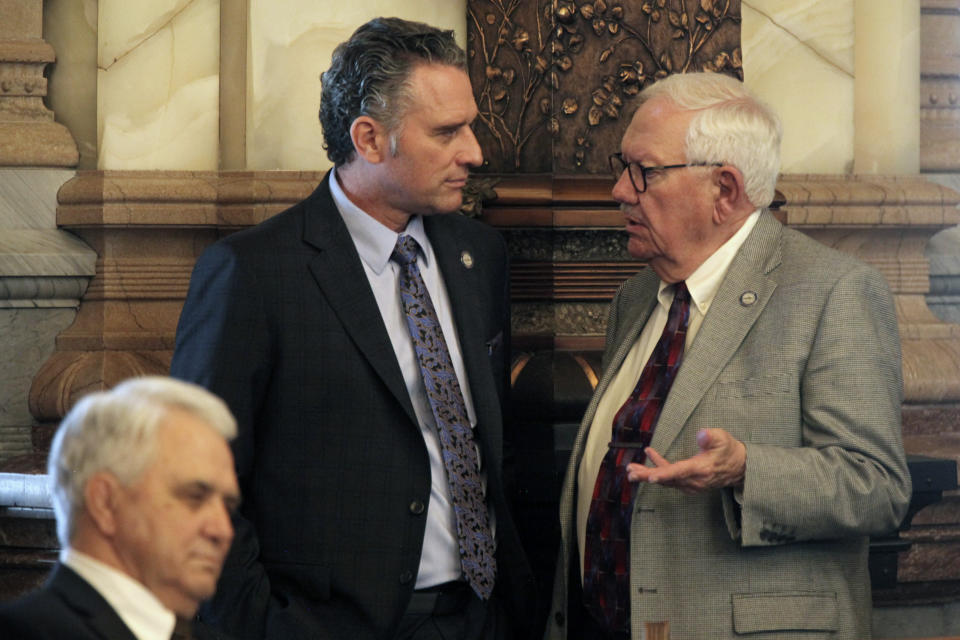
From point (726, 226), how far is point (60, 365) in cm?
224

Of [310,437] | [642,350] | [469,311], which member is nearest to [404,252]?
[469,311]

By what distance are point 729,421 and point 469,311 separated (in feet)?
2.19

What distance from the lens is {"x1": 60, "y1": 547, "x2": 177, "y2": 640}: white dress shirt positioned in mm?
1468

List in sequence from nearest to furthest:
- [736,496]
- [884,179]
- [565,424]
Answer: [736,496] < [565,424] < [884,179]

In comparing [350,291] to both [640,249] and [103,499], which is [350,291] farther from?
[103,499]

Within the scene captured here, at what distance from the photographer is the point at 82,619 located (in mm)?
1446

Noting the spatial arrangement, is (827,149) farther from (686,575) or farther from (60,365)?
(60,365)

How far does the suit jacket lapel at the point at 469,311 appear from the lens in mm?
2826

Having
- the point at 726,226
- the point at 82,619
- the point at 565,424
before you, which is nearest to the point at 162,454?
the point at 82,619

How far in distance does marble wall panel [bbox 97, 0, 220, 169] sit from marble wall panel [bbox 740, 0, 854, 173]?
1798 mm

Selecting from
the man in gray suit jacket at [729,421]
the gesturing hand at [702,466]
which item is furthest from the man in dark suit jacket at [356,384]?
the gesturing hand at [702,466]

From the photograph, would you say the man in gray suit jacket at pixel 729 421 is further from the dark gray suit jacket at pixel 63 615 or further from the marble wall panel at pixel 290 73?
the marble wall panel at pixel 290 73

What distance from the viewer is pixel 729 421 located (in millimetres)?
2553

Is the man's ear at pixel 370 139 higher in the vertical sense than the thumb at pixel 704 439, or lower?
higher
